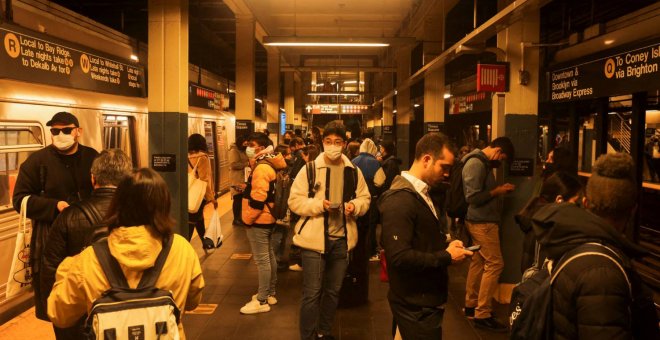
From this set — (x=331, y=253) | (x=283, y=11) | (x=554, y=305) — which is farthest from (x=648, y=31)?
(x=283, y=11)

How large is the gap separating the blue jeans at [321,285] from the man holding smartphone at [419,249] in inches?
46.9

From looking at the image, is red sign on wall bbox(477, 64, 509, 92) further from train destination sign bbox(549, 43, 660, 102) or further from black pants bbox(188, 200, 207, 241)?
black pants bbox(188, 200, 207, 241)

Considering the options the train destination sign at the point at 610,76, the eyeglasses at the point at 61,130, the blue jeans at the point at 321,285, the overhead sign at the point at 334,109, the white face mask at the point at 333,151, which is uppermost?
the overhead sign at the point at 334,109

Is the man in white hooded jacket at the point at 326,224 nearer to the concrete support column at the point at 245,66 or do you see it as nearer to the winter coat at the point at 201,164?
the winter coat at the point at 201,164

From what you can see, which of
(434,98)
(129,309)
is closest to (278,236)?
→ (129,309)

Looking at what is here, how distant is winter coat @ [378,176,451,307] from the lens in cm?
248

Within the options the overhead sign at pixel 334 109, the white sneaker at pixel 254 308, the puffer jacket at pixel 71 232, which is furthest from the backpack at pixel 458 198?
the overhead sign at pixel 334 109

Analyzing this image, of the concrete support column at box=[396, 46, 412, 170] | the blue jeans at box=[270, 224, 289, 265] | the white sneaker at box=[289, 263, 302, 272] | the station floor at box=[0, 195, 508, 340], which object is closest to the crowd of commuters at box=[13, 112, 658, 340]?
the station floor at box=[0, 195, 508, 340]

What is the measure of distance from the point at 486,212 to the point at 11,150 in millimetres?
4480

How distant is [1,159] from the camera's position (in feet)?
16.4

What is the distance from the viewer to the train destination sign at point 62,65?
495cm

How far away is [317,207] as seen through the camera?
3803mm

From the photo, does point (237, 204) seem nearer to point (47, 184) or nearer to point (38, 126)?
point (38, 126)

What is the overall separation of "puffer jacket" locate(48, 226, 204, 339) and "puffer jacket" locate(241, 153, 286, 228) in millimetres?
2771
